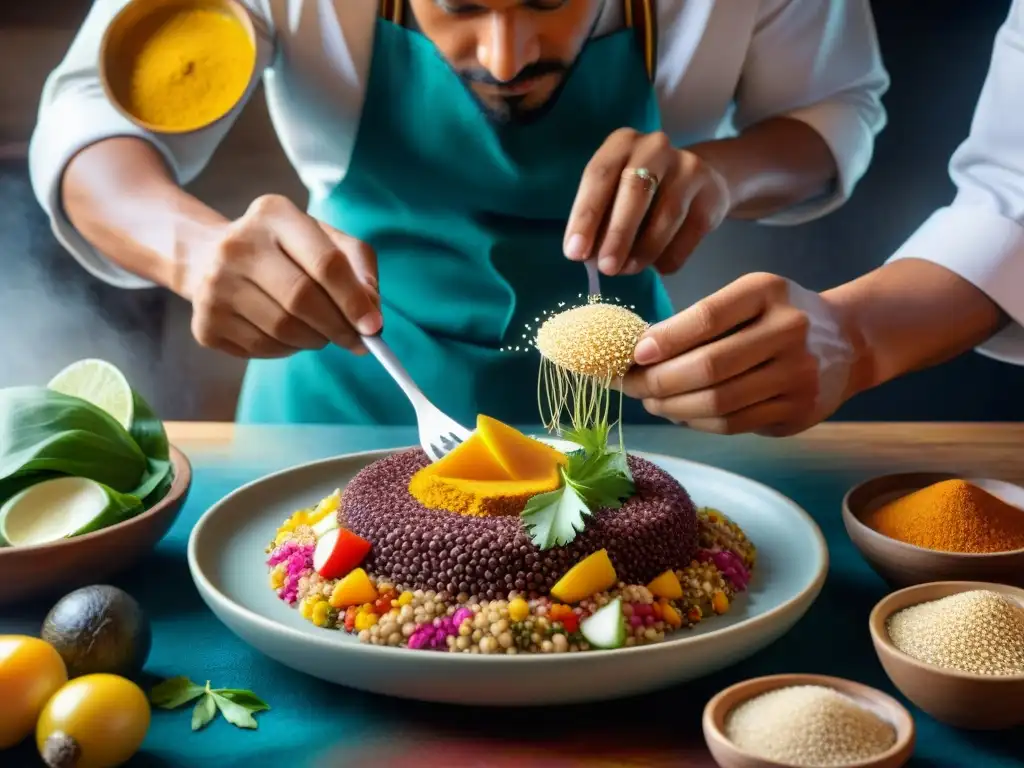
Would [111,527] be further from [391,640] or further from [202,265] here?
[202,265]

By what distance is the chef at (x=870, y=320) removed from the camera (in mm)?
1104

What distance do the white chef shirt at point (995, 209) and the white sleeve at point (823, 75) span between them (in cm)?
32

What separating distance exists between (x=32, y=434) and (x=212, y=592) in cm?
31

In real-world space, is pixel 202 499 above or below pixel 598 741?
below

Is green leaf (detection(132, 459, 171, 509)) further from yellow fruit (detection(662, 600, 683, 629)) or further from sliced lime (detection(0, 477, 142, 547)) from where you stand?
yellow fruit (detection(662, 600, 683, 629))

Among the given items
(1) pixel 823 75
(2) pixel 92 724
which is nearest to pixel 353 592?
(2) pixel 92 724

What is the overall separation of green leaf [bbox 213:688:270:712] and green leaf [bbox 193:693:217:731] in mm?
10

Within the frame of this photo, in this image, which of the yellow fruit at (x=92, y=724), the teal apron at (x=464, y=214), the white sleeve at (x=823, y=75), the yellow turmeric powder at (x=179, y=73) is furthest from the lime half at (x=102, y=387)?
the white sleeve at (x=823, y=75)

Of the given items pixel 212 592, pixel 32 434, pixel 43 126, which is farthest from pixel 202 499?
pixel 43 126

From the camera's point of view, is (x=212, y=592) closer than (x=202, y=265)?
Yes

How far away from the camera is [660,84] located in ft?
5.74

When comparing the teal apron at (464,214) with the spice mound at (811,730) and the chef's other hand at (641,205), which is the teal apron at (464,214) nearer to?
the chef's other hand at (641,205)

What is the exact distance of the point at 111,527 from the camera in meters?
0.98

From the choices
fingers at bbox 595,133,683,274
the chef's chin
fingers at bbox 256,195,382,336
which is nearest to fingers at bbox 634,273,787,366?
fingers at bbox 595,133,683,274
